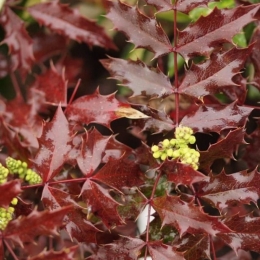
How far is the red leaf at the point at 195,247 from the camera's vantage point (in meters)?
0.96

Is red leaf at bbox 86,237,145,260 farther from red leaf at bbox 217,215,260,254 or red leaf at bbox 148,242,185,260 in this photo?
red leaf at bbox 217,215,260,254

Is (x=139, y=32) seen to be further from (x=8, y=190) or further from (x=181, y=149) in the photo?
(x=8, y=190)

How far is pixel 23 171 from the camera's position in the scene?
0.95 m

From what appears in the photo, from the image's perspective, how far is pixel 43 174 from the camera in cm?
92

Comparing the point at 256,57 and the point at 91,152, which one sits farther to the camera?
the point at 256,57

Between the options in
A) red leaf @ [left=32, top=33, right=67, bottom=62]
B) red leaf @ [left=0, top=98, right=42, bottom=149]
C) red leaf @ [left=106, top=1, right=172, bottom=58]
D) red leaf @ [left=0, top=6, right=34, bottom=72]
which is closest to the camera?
red leaf @ [left=106, top=1, right=172, bottom=58]

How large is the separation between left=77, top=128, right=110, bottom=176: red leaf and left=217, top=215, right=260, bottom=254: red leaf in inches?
11.4

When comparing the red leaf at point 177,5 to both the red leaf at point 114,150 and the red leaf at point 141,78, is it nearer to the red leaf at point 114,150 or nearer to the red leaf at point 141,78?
the red leaf at point 141,78

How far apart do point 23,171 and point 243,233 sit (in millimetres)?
462

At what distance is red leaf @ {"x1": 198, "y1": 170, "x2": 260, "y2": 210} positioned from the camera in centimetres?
94

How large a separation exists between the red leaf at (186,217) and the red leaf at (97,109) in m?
0.22

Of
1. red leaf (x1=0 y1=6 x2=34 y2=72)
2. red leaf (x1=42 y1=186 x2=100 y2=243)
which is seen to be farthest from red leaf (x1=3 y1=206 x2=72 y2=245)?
red leaf (x1=0 y1=6 x2=34 y2=72)

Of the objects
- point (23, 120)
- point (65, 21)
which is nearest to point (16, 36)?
point (65, 21)

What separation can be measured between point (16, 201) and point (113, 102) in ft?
1.01
